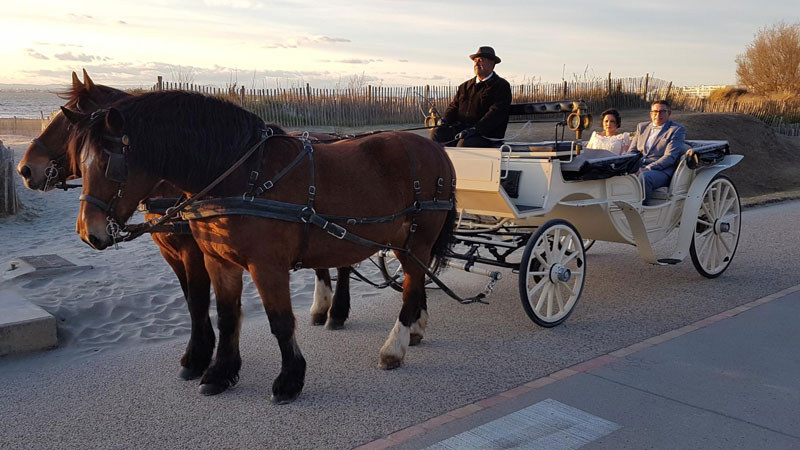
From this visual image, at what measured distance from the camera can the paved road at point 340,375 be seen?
3580 mm

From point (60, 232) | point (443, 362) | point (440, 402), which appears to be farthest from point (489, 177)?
point (60, 232)

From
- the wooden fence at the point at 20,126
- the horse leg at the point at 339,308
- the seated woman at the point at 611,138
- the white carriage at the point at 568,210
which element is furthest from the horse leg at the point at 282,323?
the wooden fence at the point at 20,126

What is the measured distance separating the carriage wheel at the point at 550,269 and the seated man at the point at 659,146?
4.83 ft

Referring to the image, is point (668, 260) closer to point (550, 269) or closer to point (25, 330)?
point (550, 269)

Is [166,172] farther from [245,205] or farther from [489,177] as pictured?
[489,177]

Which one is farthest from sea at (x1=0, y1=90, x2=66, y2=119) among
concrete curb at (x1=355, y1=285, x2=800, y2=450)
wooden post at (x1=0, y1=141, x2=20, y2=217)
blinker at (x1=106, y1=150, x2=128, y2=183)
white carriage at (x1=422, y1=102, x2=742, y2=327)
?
concrete curb at (x1=355, y1=285, x2=800, y2=450)

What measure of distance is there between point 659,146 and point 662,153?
82 millimetres

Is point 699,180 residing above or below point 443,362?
above

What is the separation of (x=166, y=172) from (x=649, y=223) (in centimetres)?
483

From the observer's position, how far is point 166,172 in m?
3.70

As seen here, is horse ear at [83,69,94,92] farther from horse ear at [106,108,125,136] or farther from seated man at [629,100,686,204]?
seated man at [629,100,686,204]

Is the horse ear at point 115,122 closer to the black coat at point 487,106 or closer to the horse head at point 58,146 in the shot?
the horse head at point 58,146

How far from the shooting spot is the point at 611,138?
24.4 ft

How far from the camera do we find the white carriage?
17.8 ft
